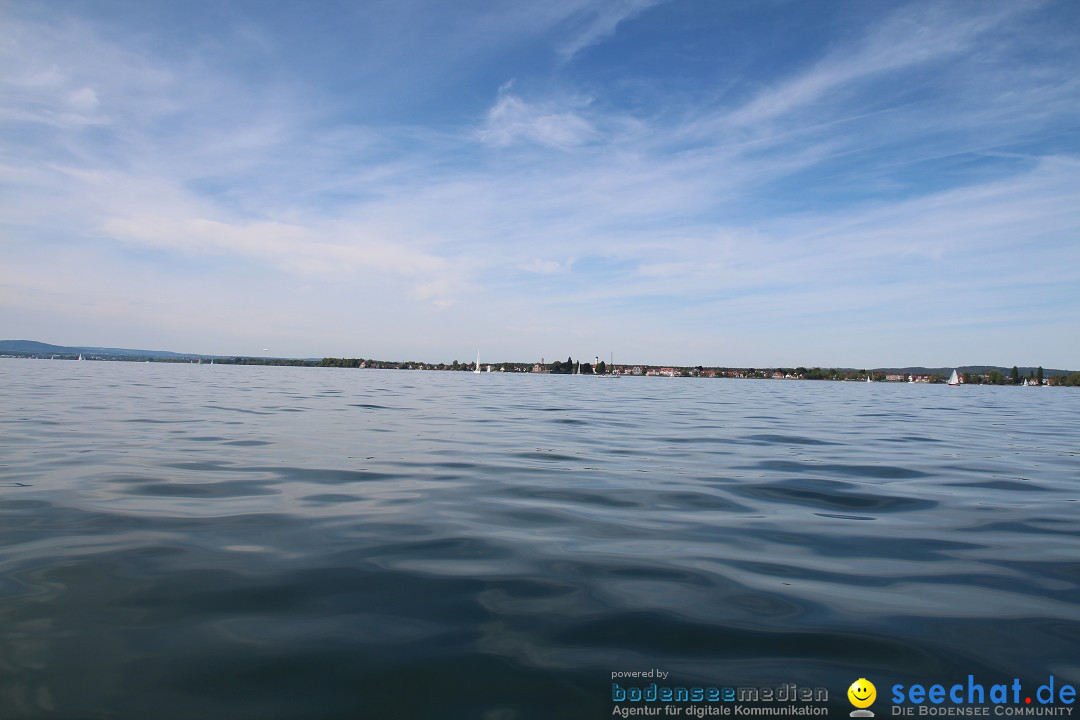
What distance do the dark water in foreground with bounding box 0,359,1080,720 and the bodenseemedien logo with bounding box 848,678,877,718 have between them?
9 centimetres

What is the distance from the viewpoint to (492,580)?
5.97 m

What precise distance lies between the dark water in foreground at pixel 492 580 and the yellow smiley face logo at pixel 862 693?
9 centimetres

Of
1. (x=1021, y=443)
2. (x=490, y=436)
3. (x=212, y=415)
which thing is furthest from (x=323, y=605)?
(x=1021, y=443)

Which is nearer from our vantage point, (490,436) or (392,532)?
(392,532)

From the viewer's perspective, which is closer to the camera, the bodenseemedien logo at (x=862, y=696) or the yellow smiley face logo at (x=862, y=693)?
the bodenseemedien logo at (x=862, y=696)

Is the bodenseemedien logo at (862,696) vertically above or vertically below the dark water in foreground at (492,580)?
below

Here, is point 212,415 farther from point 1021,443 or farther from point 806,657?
point 1021,443

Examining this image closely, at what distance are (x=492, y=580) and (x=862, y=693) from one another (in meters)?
3.22

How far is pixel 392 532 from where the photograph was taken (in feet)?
24.9

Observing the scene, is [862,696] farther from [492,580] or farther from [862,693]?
[492,580]

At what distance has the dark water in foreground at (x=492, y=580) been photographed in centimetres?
405

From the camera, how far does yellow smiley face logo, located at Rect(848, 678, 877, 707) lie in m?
3.97

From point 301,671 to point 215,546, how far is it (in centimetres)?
339

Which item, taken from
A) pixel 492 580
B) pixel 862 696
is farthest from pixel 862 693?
pixel 492 580
